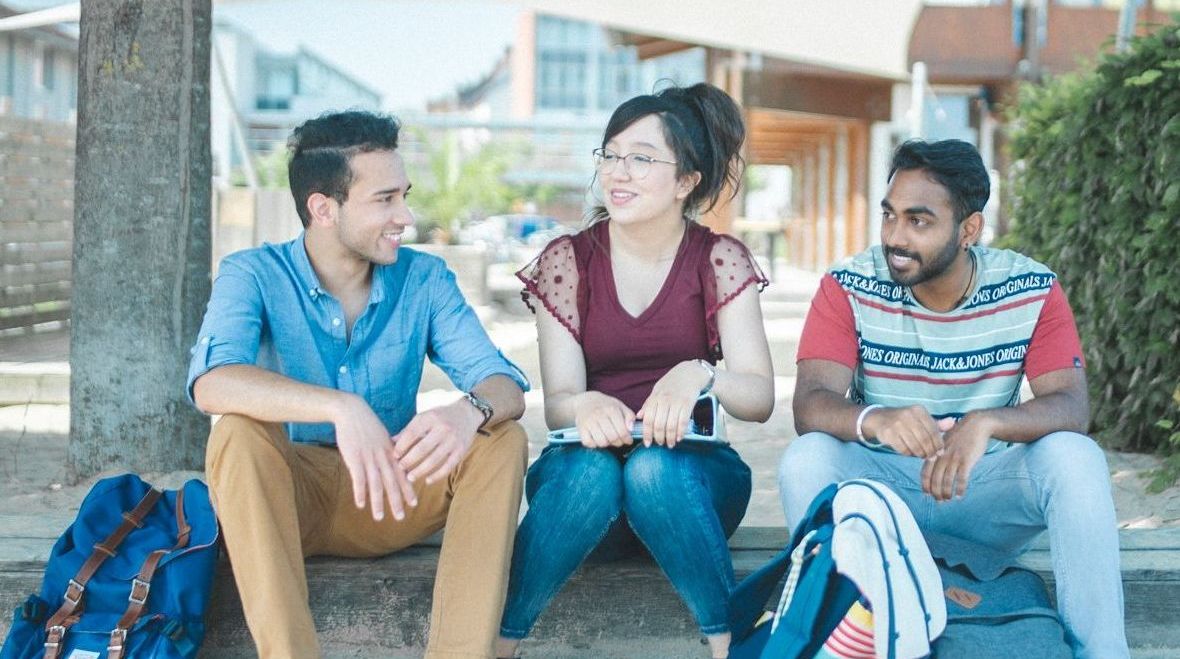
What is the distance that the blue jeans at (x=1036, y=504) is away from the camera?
9.36 feet

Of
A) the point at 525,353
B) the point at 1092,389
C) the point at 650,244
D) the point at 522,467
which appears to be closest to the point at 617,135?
the point at 650,244

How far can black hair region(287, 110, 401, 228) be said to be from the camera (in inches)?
128

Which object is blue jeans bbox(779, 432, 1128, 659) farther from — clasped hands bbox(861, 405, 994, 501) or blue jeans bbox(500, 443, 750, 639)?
blue jeans bbox(500, 443, 750, 639)

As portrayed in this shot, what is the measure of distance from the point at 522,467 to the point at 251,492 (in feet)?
2.08

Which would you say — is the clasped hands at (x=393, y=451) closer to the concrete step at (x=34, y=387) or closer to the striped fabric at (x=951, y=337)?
the striped fabric at (x=951, y=337)

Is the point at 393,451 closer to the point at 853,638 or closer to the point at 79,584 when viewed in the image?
the point at 79,584

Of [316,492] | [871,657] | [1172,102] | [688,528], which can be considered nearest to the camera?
[871,657]

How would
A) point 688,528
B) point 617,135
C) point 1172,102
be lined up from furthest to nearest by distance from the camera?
point 1172,102, point 617,135, point 688,528

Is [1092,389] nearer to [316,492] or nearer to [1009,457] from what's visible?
[1009,457]

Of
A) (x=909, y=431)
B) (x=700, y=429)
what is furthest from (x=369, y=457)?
(x=909, y=431)

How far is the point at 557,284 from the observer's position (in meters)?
3.38

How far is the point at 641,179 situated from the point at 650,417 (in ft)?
2.23

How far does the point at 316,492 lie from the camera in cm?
314

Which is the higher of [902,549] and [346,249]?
[346,249]
